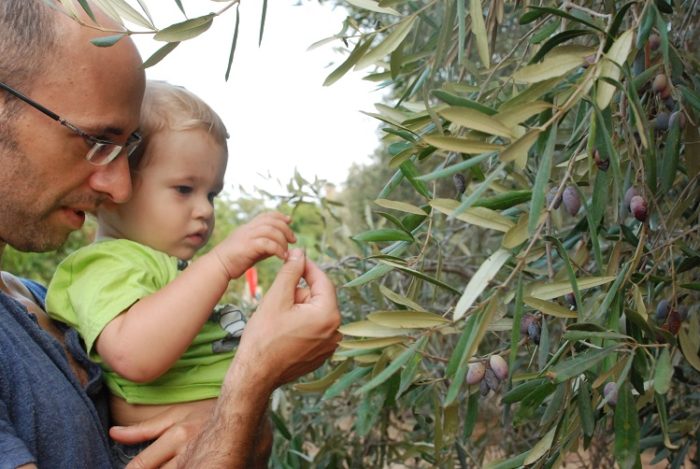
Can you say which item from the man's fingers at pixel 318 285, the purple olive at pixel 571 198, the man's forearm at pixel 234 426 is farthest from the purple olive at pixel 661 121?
the man's forearm at pixel 234 426

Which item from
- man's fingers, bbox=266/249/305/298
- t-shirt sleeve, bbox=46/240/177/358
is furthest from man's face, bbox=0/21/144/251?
man's fingers, bbox=266/249/305/298

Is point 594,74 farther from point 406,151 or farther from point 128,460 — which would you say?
point 128,460

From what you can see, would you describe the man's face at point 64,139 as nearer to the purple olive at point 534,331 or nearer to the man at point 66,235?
the man at point 66,235

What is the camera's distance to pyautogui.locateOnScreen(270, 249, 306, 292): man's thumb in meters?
1.69

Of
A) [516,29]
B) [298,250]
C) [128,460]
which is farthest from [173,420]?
[516,29]

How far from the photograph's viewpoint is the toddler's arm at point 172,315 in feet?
5.17

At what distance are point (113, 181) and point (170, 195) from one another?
23 centimetres

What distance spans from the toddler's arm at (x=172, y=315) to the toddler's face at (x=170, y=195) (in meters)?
0.24

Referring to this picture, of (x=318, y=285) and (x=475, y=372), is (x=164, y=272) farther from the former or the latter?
(x=475, y=372)

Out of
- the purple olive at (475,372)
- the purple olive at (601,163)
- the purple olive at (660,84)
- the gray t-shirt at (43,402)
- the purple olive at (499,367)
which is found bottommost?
the gray t-shirt at (43,402)

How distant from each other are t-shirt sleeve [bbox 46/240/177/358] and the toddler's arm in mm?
30

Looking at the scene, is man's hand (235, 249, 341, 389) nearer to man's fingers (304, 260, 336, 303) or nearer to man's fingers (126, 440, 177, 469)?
man's fingers (304, 260, 336, 303)

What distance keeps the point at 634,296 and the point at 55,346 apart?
3.50 feet

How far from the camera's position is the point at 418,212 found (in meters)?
1.31
